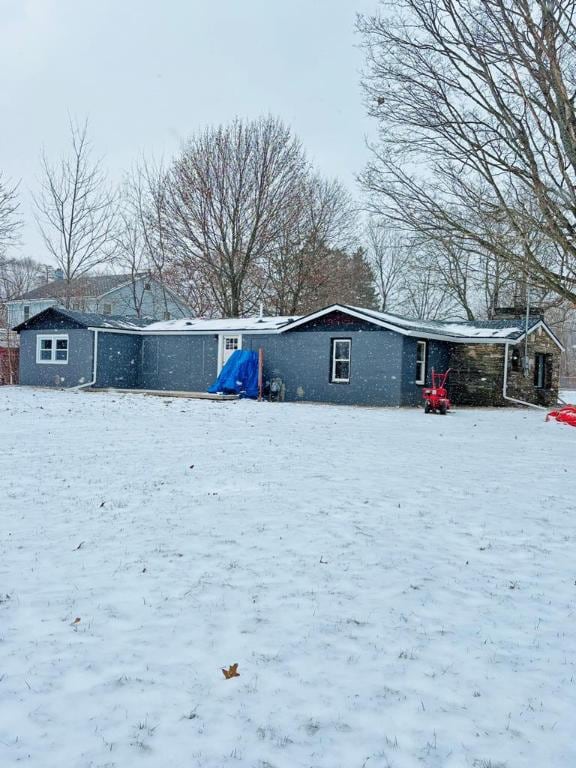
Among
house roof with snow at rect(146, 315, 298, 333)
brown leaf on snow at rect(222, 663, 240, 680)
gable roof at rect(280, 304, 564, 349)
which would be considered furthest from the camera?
house roof with snow at rect(146, 315, 298, 333)

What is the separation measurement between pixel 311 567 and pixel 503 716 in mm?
1860

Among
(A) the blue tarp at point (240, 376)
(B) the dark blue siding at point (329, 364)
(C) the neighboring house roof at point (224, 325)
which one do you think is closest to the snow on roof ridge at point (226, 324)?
(C) the neighboring house roof at point (224, 325)

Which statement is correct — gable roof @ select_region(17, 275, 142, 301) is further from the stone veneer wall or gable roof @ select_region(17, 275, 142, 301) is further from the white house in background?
the stone veneer wall

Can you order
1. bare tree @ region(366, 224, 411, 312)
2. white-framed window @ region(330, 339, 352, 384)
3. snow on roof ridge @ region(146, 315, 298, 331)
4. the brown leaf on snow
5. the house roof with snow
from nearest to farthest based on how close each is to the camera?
the brown leaf on snow, white-framed window @ region(330, 339, 352, 384), the house roof with snow, snow on roof ridge @ region(146, 315, 298, 331), bare tree @ region(366, 224, 411, 312)

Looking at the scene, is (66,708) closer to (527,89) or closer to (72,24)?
(527,89)

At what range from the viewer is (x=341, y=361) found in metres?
21.1

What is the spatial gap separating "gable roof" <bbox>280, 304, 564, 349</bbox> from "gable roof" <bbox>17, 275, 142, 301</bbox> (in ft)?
68.0

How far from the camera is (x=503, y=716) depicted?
8.79 ft

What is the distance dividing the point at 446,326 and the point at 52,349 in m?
16.1

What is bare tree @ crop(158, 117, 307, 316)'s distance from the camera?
1174 inches

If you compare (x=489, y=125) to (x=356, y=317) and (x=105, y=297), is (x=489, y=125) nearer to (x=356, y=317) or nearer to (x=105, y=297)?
(x=356, y=317)

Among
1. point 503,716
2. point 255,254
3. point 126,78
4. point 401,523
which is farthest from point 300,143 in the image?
point 503,716

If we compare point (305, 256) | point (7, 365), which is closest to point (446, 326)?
point (305, 256)

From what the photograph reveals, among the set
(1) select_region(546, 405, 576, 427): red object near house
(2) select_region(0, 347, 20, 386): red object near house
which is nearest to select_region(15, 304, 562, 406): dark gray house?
(2) select_region(0, 347, 20, 386): red object near house
